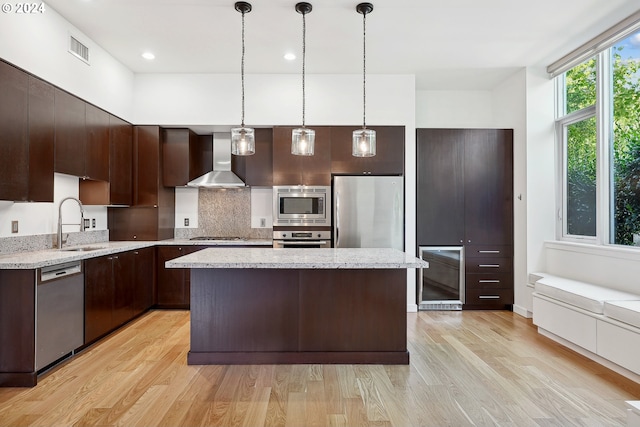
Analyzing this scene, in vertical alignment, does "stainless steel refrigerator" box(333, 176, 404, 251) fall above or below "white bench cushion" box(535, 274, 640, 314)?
above

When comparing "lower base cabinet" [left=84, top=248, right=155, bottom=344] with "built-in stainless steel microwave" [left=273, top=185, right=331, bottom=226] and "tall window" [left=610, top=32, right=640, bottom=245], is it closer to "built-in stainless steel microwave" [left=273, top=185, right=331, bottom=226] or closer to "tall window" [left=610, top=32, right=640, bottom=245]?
"built-in stainless steel microwave" [left=273, top=185, right=331, bottom=226]

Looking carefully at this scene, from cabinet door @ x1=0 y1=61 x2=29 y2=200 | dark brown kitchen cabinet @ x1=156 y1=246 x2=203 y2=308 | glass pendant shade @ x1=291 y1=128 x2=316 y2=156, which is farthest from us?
dark brown kitchen cabinet @ x1=156 y1=246 x2=203 y2=308

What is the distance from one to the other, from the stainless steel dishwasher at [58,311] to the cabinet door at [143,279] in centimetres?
102

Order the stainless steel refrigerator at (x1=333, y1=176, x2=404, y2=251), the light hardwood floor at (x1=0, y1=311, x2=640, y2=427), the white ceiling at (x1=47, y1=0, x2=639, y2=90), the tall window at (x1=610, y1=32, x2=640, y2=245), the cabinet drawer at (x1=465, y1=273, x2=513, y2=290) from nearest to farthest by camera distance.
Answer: the light hardwood floor at (x1=0, y1=311, x2=640, y2=427), the white ceiling at (x1=47, y1=0, x2=639, y2=90), the tall window at (x1=610, y1=32, x2=640, y2=245), the stainless steel refrigerator at (x1=333, y1=176, x2=404, y2=251), the cabinet drawer at (x1=465, y1=273, x2=513, y2=290)

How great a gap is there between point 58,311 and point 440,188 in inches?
167

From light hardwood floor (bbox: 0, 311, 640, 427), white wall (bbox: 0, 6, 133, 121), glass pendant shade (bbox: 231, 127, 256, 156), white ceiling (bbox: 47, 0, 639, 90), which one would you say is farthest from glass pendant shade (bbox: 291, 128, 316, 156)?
white wall (bbox: 0, 6, 133, 121)

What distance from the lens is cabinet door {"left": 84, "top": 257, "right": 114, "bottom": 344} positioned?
333 cm

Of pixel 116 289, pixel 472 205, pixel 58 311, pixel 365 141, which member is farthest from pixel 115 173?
pixel 472 205

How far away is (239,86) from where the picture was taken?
488 centimetres

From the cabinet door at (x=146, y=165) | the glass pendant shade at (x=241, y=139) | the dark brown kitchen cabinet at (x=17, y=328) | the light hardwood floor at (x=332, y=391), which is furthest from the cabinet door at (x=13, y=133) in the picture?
the cabinet door at (x=146, y=165)

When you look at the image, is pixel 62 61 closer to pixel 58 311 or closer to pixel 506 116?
pixel 58 311

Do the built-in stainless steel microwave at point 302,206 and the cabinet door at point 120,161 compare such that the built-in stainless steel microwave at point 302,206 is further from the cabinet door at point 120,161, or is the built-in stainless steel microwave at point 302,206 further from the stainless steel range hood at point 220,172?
the cabinet door at point 120,161

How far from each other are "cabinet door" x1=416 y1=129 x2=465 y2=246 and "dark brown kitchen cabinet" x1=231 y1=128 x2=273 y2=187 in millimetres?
1950

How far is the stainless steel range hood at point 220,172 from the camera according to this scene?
195 inches
